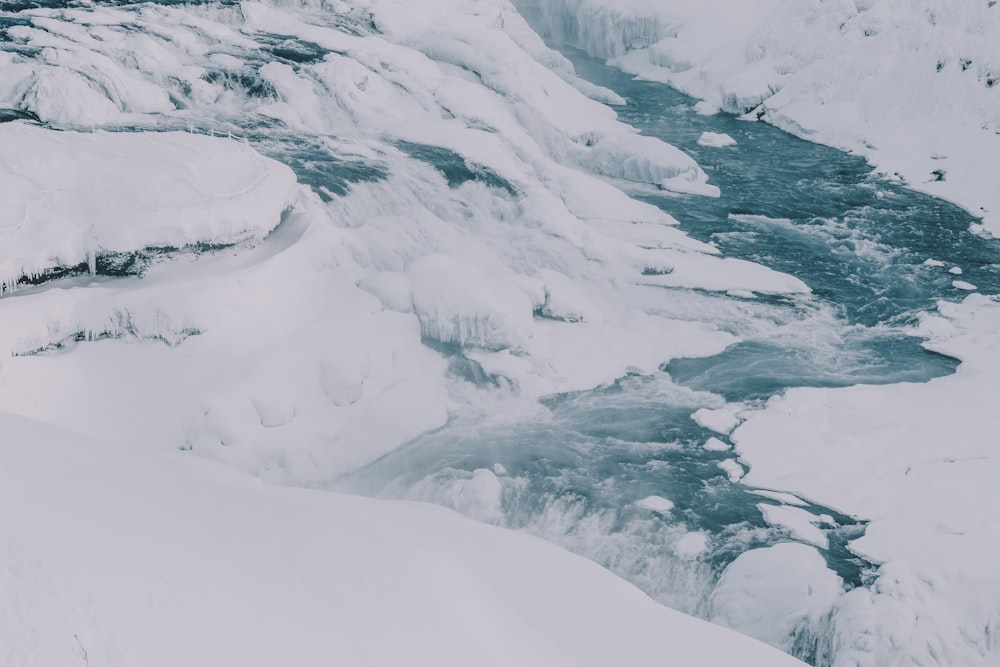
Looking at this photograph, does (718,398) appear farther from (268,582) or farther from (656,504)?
(268,582)

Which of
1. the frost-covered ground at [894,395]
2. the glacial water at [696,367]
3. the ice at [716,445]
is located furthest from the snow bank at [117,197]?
the frost-covered ground at [894,395]

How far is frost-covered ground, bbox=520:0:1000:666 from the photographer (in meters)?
9.53

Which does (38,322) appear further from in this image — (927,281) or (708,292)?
(927,281)

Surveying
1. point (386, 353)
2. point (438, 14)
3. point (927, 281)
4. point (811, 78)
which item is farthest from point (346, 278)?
point (811, 78)

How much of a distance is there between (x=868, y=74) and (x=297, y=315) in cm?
2628

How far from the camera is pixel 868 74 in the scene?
30.8m

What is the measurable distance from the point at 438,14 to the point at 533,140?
27.1 feet

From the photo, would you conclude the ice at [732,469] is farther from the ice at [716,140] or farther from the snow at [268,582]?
the ice at [716,140]

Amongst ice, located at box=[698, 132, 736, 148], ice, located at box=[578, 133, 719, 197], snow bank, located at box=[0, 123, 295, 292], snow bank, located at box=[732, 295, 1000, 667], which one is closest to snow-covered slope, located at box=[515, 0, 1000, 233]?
ice, located at box=[698, 132, 736, 148]

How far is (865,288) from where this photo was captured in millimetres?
18953

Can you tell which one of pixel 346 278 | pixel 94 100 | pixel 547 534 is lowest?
pixel 547 534

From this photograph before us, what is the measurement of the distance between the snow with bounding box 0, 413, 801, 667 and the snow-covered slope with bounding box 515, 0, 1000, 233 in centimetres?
1979

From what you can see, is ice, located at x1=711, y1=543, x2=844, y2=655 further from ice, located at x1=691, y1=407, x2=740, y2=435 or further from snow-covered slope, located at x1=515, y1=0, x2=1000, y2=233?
snow-covered slope, located at x1=515, y1=0, x2=1000, y2=233

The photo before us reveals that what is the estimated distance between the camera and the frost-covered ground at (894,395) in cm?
953
